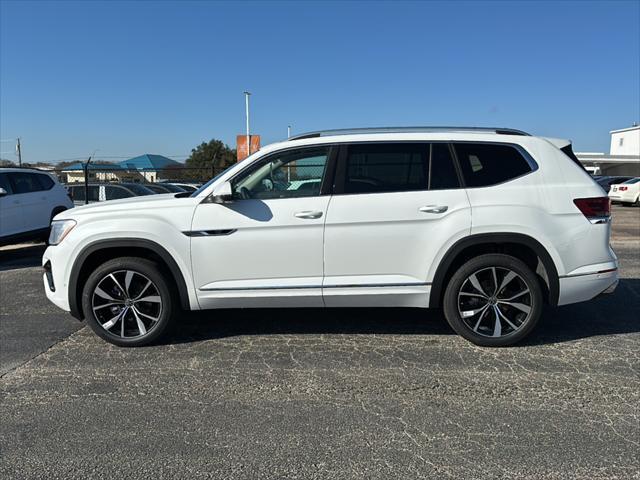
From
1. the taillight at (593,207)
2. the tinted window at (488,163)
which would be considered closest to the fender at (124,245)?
the tinted window at (488,163)

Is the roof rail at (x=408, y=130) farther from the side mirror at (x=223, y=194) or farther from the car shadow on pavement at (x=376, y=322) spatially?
the car shadow on pavement at (x=376, y=322)

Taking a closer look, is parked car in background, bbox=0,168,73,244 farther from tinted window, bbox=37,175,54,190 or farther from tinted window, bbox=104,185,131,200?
tinted window, bbox=104,185,131,200

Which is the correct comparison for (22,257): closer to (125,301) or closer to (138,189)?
(138,189)

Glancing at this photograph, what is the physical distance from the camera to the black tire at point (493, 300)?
414cm

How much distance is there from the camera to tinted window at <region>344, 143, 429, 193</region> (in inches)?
165

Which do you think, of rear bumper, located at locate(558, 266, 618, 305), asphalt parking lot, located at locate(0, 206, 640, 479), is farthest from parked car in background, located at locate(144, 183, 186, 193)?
rear bumper, located at locate(558, 266, 618, 305)

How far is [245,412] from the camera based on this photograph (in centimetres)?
324

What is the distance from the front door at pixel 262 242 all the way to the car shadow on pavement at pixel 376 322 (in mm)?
612

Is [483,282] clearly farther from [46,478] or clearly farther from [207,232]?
[46,478]

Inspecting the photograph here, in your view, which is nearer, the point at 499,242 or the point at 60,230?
the point at 499,242

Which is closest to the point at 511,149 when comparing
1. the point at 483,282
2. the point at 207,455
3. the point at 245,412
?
the point at 483,282

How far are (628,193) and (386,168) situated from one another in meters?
22.1

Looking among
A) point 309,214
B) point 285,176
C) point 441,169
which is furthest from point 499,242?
point 285,176

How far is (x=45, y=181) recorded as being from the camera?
1000cm
